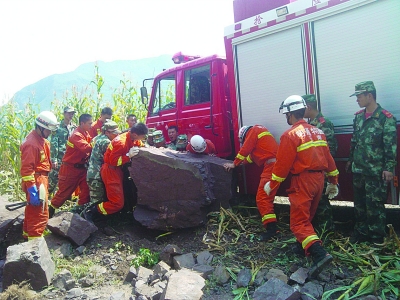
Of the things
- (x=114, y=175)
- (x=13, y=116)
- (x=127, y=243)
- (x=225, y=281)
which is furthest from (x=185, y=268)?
(x=13, y=116)

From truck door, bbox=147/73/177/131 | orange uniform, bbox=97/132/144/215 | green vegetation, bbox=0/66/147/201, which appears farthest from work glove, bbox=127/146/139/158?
green vegetation, bbox=0/66/147/201

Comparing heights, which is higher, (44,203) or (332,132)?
(332,132)

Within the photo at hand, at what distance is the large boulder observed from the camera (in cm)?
475

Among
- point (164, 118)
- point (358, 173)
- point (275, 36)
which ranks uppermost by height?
point (275, 36)

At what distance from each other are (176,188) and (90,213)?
136 cm

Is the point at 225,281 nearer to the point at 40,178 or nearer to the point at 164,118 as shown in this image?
the point at 40,178

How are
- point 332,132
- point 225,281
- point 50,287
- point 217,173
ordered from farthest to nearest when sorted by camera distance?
point 217,173, point 332,132, point 50,287, point 225,281

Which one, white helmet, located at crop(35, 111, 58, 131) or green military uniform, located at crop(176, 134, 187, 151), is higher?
white helmet, located at crop(35, 111, 58, 131)

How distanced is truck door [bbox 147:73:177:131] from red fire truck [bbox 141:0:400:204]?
→ 22cm

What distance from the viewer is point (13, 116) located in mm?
A: 8391

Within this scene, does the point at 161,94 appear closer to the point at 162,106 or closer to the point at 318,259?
the point at 162,106

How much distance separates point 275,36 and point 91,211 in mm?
3495

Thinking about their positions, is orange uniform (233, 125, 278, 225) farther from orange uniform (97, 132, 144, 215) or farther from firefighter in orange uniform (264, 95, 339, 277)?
orange uniform (97, 132, 144, 215)

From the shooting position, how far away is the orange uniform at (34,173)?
4406mm
